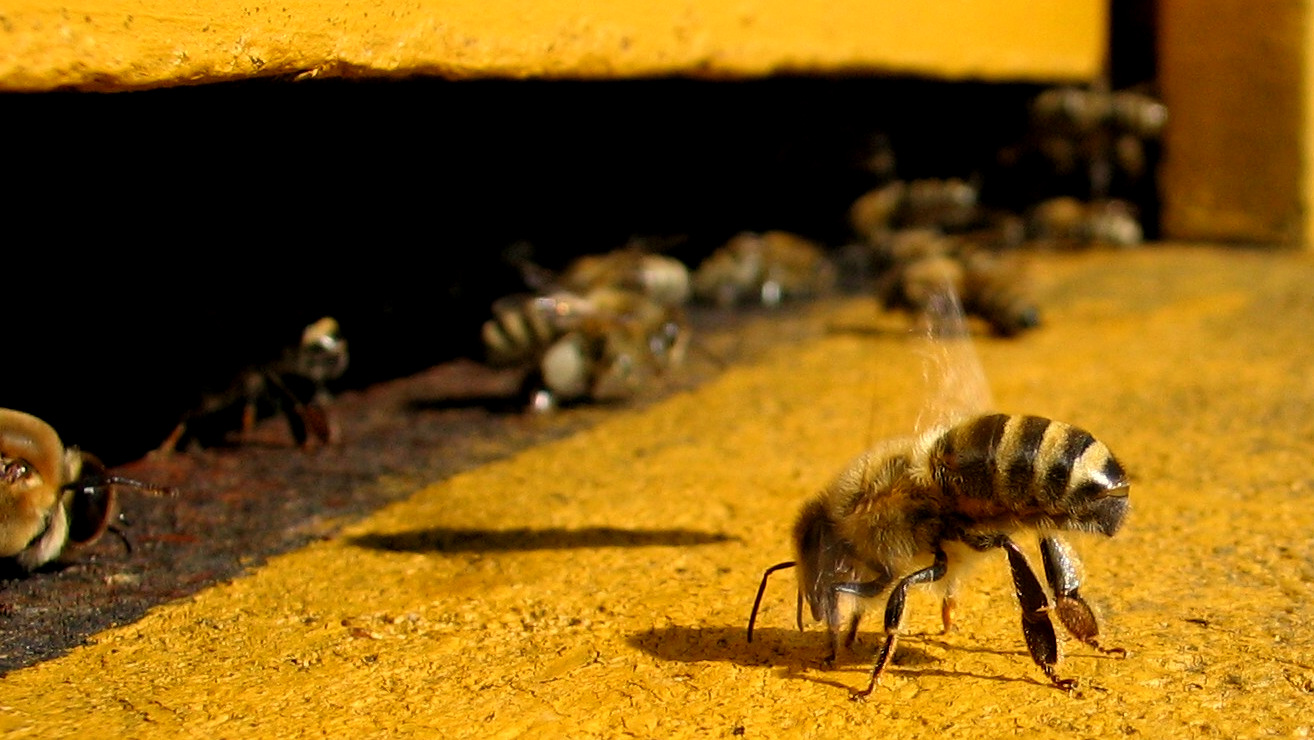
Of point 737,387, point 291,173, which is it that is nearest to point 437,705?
point 737,387

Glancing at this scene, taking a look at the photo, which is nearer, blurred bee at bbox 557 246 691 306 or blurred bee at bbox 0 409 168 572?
blurred bee at bbox 0 409 168 572

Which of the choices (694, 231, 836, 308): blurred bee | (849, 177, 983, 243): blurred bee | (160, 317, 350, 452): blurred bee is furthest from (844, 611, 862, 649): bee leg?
(849, 177, 983, 243): blurred bee

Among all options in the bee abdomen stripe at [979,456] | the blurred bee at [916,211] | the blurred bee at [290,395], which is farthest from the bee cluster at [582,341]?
the blurred bee at [916,211]

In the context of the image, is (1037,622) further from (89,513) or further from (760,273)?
(760,273)

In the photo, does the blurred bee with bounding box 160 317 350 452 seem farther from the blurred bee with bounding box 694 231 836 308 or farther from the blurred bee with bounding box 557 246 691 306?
the blurred bee with bounding box 694 231 836 308

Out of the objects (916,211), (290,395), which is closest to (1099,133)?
(916,211)

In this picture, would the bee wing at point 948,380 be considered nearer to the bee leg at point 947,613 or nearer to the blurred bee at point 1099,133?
the bee leg at point 947,613
